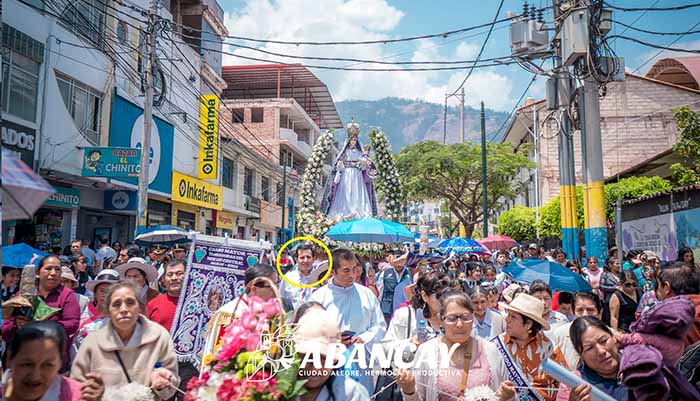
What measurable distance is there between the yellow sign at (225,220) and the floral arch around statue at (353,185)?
15.6 m

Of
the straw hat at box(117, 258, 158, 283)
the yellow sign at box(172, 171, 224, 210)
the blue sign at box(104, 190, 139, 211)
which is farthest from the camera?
the yellow sign at box(172, 171, 224, 210)

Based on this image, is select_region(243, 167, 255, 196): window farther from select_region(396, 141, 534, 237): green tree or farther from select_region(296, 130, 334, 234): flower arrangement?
select_region(296, 130, 334, 234): flower arrangement

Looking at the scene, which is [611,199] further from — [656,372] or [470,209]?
[656,372]

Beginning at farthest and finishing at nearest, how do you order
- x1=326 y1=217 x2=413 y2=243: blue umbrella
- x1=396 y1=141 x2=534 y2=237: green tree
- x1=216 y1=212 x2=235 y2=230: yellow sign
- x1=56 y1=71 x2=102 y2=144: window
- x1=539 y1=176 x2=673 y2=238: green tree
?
x1=216 y1=212 x2=235 y2=230: yellow sign
x1=396 y1=141 x2=534 y2=237: green tree
x1=539 y1=176 x2=673 y2=238: green tree
x1=56 y1=71 x2=102 y2=144: window
x1=326 y1=217 x2=413 y2=243: blue umbrella

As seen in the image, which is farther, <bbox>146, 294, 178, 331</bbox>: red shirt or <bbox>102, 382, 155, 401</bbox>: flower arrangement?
<bbox>146, 294, 178, 331</bbox>: red shirt

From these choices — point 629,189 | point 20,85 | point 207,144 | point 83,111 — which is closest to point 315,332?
point 20,85

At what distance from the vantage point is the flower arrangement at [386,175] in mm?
11742

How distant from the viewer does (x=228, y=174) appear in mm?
27406

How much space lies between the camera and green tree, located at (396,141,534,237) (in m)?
25.3

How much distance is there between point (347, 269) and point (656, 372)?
278 centimetres

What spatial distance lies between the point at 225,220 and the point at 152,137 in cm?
1037

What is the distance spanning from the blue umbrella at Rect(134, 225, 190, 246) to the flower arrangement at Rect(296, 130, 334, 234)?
270 cm

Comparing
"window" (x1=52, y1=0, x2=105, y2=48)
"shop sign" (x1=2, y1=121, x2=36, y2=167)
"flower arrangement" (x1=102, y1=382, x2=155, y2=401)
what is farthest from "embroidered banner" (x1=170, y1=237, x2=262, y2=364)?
"window" (x1=52, y1=0, x2=105, y2=48)

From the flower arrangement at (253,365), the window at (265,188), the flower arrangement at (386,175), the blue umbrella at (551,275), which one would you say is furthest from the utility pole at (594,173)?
the window at (265,188)
